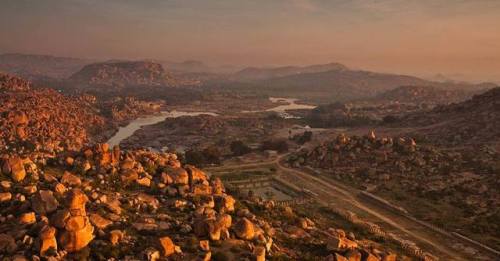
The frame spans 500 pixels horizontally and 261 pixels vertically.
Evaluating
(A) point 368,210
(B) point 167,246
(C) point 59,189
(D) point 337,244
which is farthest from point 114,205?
(A) point 368,210

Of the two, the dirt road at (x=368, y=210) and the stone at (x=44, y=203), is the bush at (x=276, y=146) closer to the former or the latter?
the dirt road at (x=368, y=210)

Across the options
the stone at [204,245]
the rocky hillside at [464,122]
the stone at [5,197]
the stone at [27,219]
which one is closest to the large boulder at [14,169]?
the stone at [5,197]

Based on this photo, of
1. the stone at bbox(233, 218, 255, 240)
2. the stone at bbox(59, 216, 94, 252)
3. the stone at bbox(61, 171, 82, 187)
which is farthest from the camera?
the stone at bbox(61, 171, 82, 187)

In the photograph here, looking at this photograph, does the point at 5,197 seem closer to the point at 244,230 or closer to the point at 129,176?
the point at 129,176

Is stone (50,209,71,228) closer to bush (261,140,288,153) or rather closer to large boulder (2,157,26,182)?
large boulder (2,157,26,182)

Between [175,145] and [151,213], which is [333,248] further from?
[175,145]

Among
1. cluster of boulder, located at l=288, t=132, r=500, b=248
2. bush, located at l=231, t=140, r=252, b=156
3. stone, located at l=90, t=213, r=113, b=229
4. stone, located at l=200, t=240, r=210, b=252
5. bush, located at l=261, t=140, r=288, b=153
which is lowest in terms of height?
bush, located at l=231, t=140, r=252, b=156

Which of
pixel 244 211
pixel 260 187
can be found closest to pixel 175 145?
pixel 260 187

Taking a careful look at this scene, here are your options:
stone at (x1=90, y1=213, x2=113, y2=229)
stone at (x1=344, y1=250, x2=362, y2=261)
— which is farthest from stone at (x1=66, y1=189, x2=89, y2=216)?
stone at (x1=344, y1=250, x2=362, y2=261)
